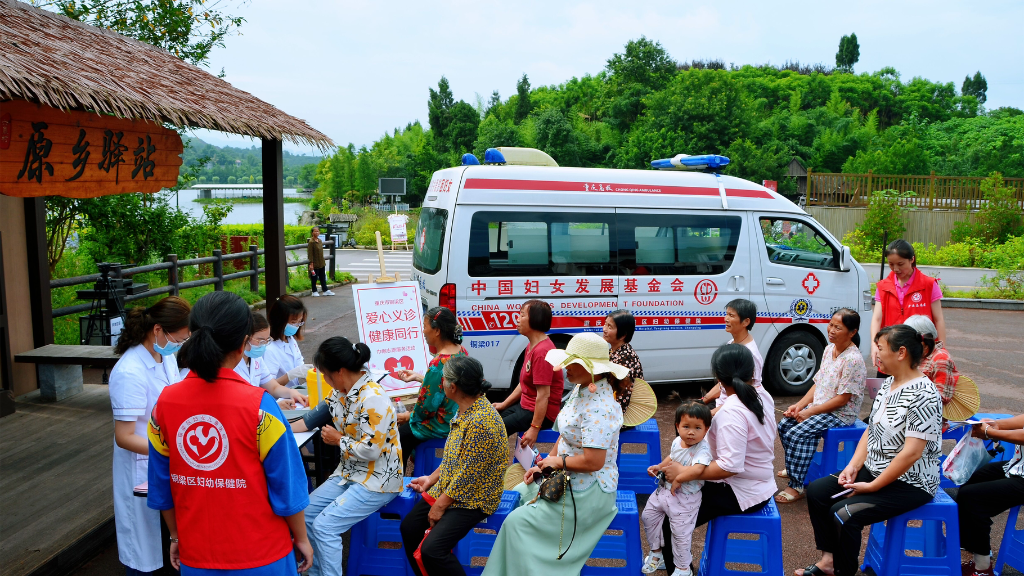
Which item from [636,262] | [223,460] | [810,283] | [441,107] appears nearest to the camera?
[223,460]

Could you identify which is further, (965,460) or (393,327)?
(393,327)

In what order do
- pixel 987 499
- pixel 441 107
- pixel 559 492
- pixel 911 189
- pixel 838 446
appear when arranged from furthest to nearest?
pixel 441 107, pixel 911 189, pixel 838 446, pixel 987 499, pixel 559 492

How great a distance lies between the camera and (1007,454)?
4.23 meters

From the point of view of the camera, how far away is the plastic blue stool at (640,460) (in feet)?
15.5

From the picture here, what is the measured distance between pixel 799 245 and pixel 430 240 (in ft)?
12.5

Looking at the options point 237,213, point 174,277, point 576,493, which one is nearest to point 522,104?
point 237,213

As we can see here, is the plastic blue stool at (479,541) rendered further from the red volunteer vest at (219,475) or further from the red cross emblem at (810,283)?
the red cross emblem at (810,283)

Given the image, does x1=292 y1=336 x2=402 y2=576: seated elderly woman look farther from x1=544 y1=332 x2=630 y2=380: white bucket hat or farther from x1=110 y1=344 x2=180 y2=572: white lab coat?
x1=544 y1=332 x2=630 y2=380: white bucket hat

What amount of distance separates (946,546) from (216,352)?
12.0ft

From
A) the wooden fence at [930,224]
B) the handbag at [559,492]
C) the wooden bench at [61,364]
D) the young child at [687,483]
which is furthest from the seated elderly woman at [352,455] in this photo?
the wooden fence at [930,224]

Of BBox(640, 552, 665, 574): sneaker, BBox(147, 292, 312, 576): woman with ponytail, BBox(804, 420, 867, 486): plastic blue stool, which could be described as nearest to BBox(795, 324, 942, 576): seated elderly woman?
BBox(640, 552, 665, 574): sneaker

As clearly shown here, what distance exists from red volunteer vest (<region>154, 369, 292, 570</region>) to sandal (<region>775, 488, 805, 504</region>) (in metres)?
3.61

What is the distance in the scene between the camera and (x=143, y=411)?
3148 millimetres

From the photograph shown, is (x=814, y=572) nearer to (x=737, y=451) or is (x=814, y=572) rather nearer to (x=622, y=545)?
(x=737, y=451)
